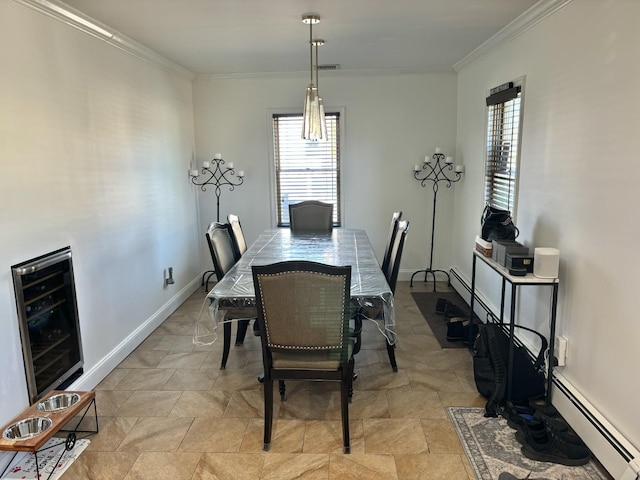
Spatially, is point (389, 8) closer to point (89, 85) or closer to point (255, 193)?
point (89, 85)

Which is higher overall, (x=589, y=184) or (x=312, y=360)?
(x=589, y=184)

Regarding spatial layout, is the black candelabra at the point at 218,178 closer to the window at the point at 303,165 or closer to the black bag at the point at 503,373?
the window at the point at 303,165

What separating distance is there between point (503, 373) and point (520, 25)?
2309 mm

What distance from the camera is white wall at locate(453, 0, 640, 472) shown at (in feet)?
6.70

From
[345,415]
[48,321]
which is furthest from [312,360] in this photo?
[48,321]

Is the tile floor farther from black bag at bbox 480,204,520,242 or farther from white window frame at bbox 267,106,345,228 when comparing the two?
white window frame at bbox 267,106,345,228

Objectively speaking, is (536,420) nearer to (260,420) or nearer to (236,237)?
(260,420)

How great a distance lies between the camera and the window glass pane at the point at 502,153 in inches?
134

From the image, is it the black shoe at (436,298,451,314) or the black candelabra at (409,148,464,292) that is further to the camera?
the black candelabra at (409,148,464,292)

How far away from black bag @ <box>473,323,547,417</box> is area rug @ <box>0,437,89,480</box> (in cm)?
220

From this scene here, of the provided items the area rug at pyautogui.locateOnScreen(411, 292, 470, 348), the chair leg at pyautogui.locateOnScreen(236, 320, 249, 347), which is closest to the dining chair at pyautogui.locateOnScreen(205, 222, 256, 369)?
the chair leg at pyautogui.locateOnScreen(236, 320, 249, 347)

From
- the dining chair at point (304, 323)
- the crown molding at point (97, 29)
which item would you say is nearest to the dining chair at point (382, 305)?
the dining chair at point (304, 323)

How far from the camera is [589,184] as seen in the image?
235cm

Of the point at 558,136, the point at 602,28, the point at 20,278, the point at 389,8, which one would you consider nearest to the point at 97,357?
the point at 20,278
